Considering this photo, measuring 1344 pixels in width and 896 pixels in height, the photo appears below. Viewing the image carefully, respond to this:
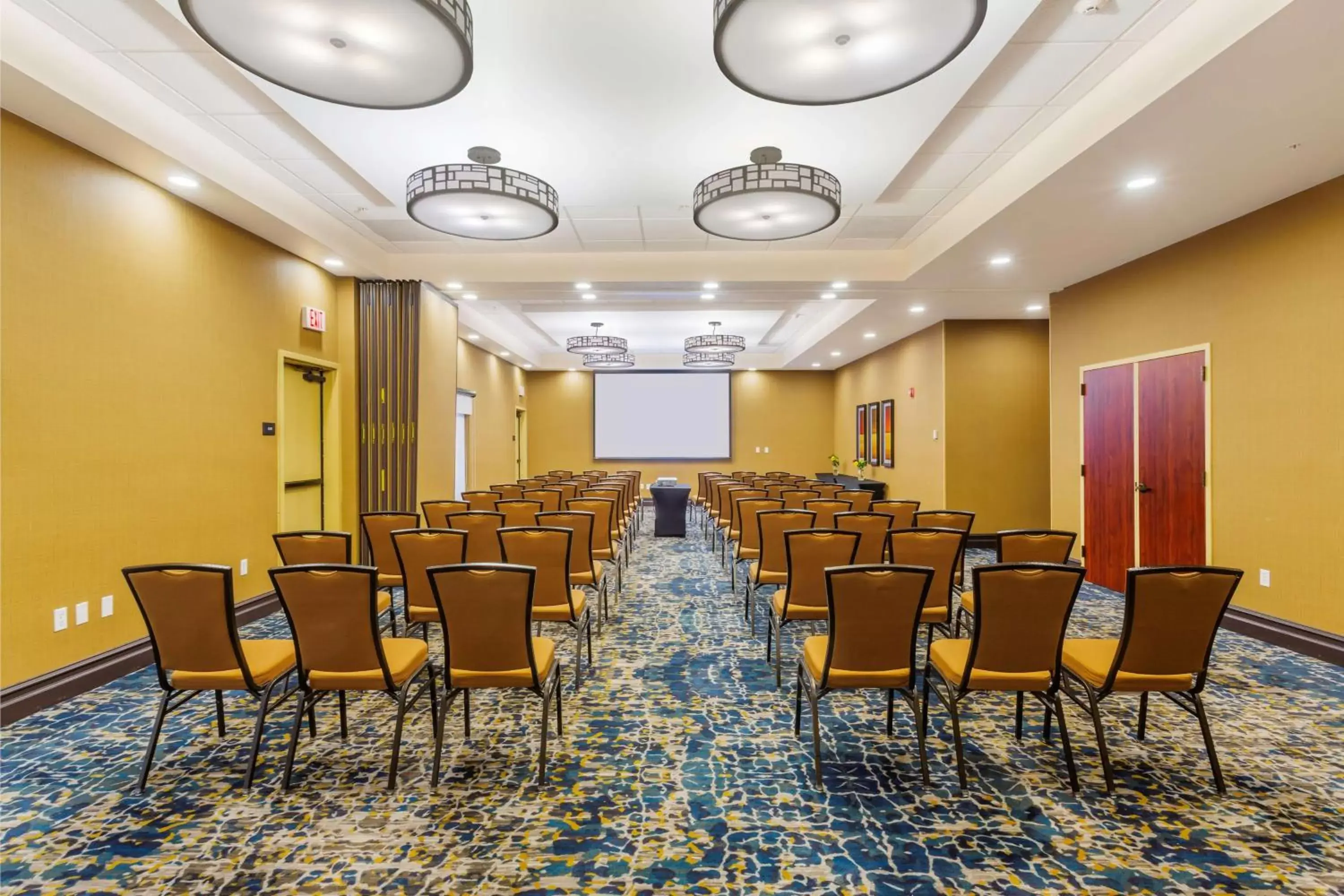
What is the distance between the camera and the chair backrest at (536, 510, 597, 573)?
4.39m

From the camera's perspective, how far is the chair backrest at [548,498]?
662cm

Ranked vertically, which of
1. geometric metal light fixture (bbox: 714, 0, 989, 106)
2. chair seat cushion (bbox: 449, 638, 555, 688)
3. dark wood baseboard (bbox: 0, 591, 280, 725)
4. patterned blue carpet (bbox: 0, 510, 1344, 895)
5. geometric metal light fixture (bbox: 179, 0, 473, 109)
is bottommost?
patterned blue carpet (bbox: 0, 510, 1344, 895)

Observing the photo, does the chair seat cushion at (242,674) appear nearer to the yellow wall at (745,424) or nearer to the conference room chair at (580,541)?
the conference room chair at (580,541)

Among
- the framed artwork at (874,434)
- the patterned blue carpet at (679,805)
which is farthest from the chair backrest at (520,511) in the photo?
the framed artwork at (874,434)

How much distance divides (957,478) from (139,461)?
9439 mm

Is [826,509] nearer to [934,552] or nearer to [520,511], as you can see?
[934,552]

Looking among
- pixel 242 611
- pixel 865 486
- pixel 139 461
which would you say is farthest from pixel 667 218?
pixel 865 486

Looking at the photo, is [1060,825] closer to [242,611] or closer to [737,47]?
[737,47]

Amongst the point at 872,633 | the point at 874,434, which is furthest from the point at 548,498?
the point at 874,434

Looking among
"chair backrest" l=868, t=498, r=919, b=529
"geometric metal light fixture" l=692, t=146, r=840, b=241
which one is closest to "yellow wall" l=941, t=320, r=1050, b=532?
"chair backrest" l=868, t=498, r=919, b=529

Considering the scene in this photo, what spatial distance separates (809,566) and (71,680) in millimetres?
4494

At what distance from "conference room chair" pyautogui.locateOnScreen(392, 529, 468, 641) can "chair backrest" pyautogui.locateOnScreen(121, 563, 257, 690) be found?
1.04 metres

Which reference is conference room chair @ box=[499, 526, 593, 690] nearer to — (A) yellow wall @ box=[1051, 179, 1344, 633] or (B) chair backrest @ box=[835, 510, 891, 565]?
(B) chair backrest @ box=[835, 510, 891, 565]

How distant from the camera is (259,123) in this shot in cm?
423
